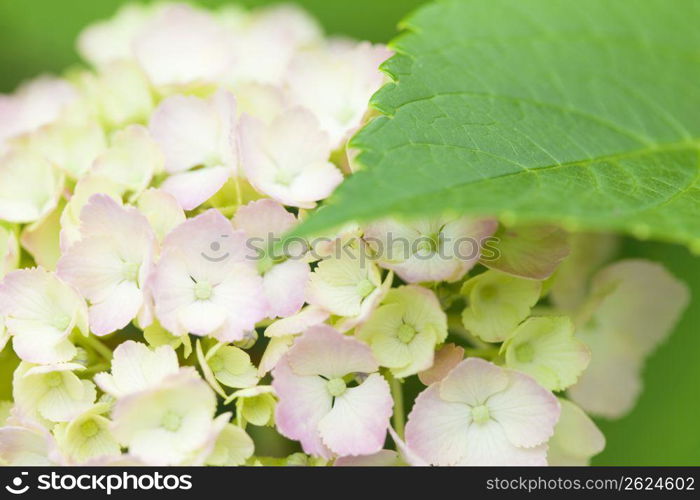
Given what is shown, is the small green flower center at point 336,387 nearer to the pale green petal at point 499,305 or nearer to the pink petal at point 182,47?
the pale green petal at point 499,305

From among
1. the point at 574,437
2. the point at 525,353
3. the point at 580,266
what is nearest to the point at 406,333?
the point at 525,353

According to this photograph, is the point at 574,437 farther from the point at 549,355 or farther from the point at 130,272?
the point at 130,272

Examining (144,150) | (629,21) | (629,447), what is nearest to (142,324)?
(144,150)

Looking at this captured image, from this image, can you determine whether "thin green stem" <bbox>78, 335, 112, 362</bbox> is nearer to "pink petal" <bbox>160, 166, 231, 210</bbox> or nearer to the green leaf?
"pink petal" <bbox>160, 166, 231, 210</bbox>

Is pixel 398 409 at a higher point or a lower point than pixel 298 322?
lower

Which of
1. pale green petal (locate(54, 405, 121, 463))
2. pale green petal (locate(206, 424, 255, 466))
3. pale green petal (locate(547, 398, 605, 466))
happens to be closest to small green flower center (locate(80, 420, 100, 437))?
pale green petal (locate(54, 405, 121, 463))

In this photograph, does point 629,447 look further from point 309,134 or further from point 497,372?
point 309,134
